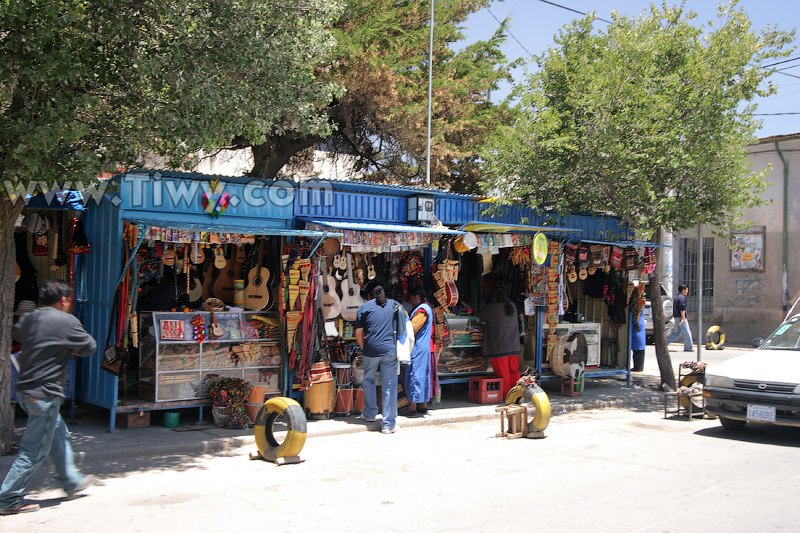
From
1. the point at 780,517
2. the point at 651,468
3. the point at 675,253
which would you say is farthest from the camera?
the point at 675,253

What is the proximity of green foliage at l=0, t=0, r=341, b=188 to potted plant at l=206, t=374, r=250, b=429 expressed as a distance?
297 centimetres

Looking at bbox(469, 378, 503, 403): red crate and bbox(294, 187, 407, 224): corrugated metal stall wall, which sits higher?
bbox(294, 187, 407, 224): corrugated metal stall wall

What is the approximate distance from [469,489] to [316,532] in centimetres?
193

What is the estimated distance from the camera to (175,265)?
10.5m

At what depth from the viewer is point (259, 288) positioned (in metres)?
10.9

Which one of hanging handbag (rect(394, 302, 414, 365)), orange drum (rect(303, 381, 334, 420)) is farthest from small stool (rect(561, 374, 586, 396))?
orange drum (rect(303, 381, 334, 420))

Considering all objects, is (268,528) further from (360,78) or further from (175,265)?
(360,78)

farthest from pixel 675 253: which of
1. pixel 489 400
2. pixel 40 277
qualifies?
pixel 40 277

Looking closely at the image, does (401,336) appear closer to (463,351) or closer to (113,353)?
(463,351)

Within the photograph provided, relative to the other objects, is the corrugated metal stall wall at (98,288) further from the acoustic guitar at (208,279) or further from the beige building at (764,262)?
the beige building at (764,262)

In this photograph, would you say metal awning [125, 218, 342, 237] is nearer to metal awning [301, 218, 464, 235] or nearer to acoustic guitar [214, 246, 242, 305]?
metal awning [301, 218, 464, 235]

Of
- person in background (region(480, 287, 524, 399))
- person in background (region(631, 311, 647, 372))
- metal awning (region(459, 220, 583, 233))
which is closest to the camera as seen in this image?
metal awning (region(459, 220, 583, 233))

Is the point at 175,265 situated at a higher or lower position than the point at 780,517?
higher

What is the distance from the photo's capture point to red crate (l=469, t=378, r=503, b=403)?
12.5m
